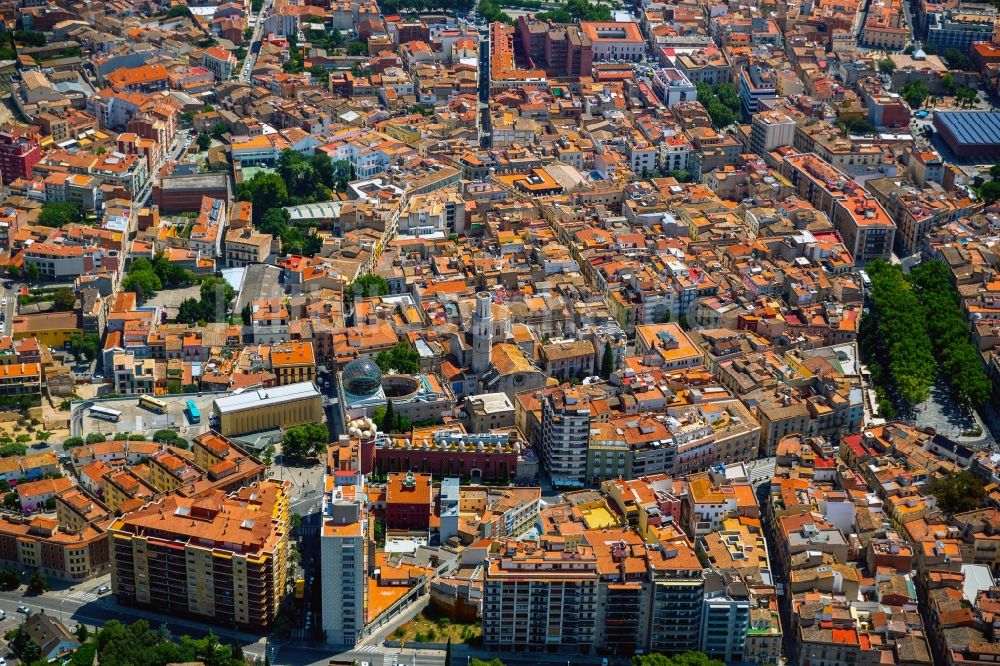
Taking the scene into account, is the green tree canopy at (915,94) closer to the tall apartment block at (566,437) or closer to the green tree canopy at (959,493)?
the green tree canopy at (959,493)

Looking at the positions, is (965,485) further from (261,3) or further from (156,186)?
(261,3)

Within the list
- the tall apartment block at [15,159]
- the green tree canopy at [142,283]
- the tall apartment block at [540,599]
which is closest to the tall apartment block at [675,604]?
the tall apartment block at [540,599]

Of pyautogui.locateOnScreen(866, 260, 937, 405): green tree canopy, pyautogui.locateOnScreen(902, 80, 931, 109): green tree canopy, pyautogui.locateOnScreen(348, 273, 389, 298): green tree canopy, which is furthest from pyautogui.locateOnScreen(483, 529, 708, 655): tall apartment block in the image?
pyautogui.locateOnScreen(902, 80, 931, 109): green tree canopy

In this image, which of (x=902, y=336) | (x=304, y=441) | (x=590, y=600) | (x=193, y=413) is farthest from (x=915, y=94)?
(x=590, y=600)

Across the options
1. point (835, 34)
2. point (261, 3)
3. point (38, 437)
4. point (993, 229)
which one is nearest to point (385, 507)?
point (38, 437)

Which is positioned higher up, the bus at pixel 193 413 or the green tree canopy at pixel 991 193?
the green tree canopy at pixel 991 193
